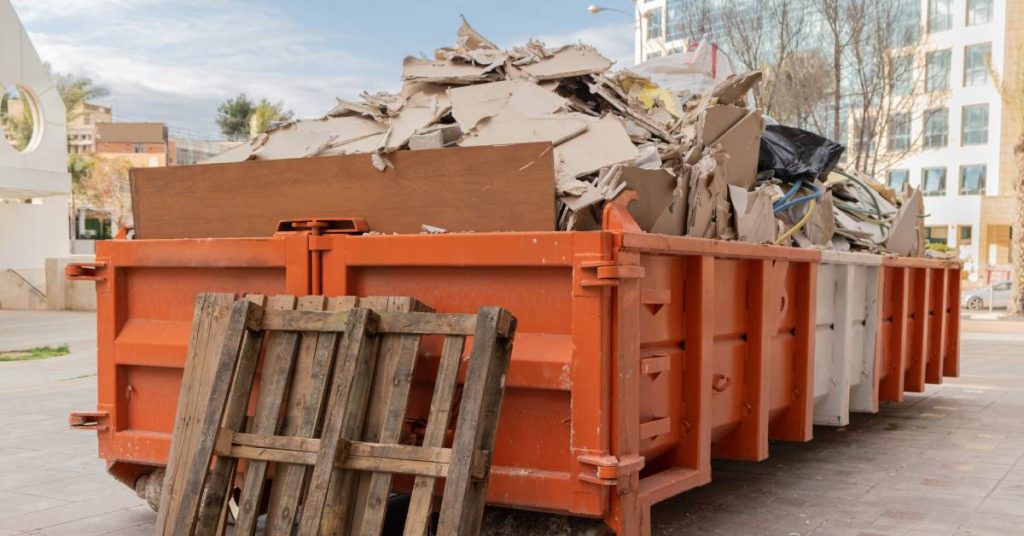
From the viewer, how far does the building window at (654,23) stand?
4036cm

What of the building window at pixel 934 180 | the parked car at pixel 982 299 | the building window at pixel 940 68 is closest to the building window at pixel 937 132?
the building window at pixel 934 180

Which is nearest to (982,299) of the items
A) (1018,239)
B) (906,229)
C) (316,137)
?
(1018,239)

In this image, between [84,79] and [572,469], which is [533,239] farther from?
[84,79]

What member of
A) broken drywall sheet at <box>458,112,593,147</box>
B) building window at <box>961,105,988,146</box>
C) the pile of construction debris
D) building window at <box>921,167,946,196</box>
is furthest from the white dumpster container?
building window at <box>961,105,988,146</box>

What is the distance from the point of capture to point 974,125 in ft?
158

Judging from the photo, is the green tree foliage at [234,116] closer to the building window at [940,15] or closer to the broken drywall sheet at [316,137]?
the building window at [940,15]

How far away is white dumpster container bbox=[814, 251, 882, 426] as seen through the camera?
6.25 meters

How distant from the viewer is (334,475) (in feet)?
12.3

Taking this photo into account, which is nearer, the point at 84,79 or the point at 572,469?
the point at 572,469

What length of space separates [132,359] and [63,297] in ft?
72.1

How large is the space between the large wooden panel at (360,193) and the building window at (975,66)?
49.3m

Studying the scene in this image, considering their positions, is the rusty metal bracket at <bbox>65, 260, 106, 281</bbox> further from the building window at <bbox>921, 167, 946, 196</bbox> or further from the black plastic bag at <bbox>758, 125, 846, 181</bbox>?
the building window at <bbox>921, 167, 946, 196</bbox>

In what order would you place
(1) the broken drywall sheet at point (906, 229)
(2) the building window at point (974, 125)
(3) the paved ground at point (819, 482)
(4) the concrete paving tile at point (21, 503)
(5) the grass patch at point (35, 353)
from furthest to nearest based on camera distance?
1. (2) the building window at point (974, 125)
2. (5) the grass patch at point (35, 353)
3. (1) the broken drywall sheet at point (906, 229)
4. (4) the concrete paving tile at point (21, 503)
5. (3) the paved ground at point (819, 482)

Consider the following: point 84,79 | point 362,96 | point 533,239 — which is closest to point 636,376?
point 533,239
